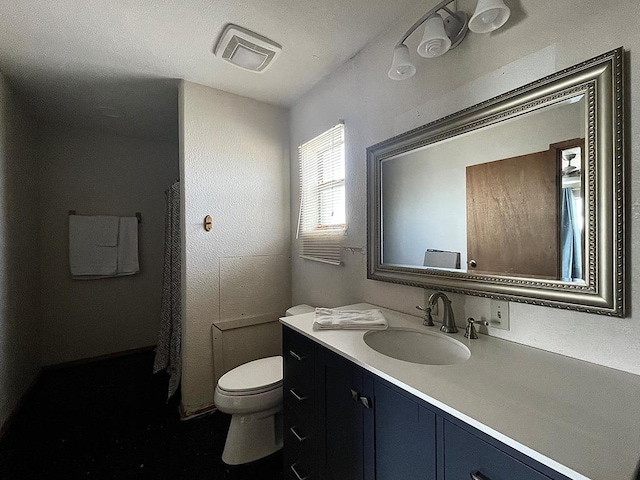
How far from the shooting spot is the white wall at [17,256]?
1.90m

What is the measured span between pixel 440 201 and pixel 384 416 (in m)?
0.91

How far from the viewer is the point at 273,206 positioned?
2404mm

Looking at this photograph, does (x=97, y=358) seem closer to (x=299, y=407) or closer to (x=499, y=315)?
(x=299, y=407)

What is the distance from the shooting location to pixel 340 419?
1.06 metres

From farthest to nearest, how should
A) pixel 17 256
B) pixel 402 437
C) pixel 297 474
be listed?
pixel 17 256
pixel 297 474
pixel 402 437

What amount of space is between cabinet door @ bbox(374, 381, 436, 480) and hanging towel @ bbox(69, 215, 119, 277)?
3.18 metres

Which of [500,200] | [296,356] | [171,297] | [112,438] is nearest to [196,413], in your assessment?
[112,438]

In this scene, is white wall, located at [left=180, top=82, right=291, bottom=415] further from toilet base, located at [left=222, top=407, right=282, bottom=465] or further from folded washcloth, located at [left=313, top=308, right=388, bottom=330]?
folded washcloth, located at [left=313, top=308, right=388, bottom=330]

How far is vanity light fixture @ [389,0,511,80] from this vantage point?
995 millimetres

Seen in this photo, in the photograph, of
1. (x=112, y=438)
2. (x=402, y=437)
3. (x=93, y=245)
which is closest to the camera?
(x=402, y=437)

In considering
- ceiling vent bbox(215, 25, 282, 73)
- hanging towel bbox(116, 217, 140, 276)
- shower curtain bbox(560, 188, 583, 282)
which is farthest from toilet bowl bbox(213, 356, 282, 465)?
hanging towel bbox(116, 217, 140, 276)

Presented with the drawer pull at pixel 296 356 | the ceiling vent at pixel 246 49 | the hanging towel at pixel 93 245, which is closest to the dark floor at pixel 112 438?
the drawer pull at pixel 296 356

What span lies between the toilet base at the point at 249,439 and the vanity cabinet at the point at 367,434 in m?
0.30

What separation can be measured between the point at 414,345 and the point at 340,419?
0.43 metres
